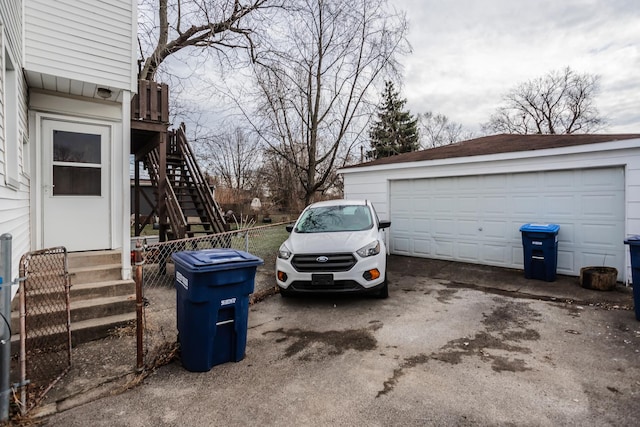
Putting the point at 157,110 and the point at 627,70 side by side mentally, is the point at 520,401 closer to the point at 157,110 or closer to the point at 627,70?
the point at 157,110

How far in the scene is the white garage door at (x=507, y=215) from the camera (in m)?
6.51

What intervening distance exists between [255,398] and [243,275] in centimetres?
108

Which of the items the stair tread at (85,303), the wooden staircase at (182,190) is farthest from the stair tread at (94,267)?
the wooden staircase at (182,190)

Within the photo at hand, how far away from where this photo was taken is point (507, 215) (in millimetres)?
7723

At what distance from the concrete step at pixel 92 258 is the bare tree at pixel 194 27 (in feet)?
27.5

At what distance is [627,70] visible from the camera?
18.6 m

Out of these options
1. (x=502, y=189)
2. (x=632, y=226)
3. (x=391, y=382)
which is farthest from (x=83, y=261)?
(x=632, y=226)

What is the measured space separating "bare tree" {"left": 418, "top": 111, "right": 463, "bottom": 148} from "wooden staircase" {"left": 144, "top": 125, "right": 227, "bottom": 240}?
2954 cm

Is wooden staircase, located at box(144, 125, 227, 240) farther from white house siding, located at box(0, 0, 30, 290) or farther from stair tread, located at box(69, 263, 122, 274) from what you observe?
white house siding, located at box(0, 0, 30, 290)

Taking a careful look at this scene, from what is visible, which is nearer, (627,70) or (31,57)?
(31,57)

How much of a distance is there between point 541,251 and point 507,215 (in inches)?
50.5

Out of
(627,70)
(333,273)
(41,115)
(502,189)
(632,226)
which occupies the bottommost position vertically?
(333,273)

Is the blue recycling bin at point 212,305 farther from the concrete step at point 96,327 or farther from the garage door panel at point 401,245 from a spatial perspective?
the garage door panel at point 401,245

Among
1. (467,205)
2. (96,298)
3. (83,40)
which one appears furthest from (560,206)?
(83,40)
